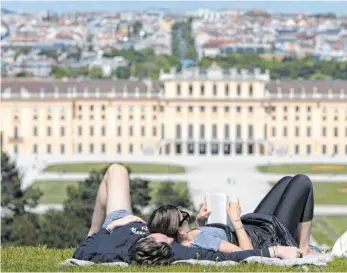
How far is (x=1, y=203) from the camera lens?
2789 centimetres

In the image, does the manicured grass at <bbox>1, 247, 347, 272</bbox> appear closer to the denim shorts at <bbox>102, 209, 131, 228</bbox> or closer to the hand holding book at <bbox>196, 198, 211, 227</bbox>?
the denim shorts at <bbox>102, 209, 131, 228</bbox>

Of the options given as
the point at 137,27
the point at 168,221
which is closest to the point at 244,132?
the point at 168,221

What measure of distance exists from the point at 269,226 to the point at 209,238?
16.9 inches

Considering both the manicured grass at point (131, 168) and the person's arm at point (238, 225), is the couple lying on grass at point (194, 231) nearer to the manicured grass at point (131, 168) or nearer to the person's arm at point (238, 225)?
the person's arm at point (238, 225)

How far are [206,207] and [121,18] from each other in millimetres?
114695

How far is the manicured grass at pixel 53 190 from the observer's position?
1279 inches

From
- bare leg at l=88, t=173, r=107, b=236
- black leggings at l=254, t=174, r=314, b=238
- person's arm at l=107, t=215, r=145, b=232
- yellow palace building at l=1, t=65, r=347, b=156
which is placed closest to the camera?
→ person's arm at l=107, t=215, r=145, b=232

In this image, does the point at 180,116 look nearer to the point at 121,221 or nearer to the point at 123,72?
the point at 123,72

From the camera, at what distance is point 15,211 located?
2628cm

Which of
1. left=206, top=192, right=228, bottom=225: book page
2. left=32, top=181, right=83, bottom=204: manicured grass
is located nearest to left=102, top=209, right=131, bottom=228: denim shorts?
left=206, top=192, right=228, bottom=225: book page

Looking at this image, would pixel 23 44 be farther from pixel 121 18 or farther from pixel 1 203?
pixel 1 203

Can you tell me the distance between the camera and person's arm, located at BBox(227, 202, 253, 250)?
805cm

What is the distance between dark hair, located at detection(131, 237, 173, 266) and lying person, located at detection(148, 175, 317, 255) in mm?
197

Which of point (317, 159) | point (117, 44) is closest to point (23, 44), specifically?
point (117, 44)
